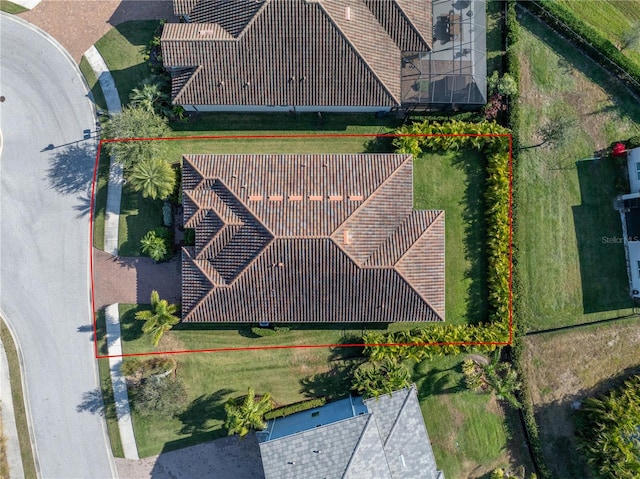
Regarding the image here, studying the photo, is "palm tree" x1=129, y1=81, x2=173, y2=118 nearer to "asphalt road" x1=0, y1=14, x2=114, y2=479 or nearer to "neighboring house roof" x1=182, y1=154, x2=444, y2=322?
"asphalt road" x1=0, y1=14, x2=114, y2=479

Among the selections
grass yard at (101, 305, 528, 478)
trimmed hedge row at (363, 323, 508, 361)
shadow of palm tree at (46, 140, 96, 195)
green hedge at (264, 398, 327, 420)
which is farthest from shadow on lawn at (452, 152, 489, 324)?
shadow of palm tree at (46, 140, 96, 195)

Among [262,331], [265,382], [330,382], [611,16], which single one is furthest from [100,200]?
[611,16]

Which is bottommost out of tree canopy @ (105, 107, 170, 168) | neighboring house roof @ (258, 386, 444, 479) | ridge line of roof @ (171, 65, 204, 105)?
neighboring house roof @ (258, 386, 444, 479)

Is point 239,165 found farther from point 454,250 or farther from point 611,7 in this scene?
point 611,7

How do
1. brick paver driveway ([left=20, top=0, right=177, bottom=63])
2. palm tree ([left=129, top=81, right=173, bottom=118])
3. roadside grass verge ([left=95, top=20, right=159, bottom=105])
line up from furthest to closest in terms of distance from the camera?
1. brick paver driveway ([left=20, top=0, right=177, bottom=63])
2. roadside grass verge ([left=95, top=20, right=159, bottom=105])
3. palm tree ([left=129, top=81, right=173, bottom=118])

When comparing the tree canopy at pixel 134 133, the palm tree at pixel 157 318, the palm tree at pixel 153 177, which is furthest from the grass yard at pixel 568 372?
the tree canopy at pixel 134 133

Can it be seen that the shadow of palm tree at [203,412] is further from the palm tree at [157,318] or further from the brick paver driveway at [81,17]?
the brick paver driveway at [81,17]
